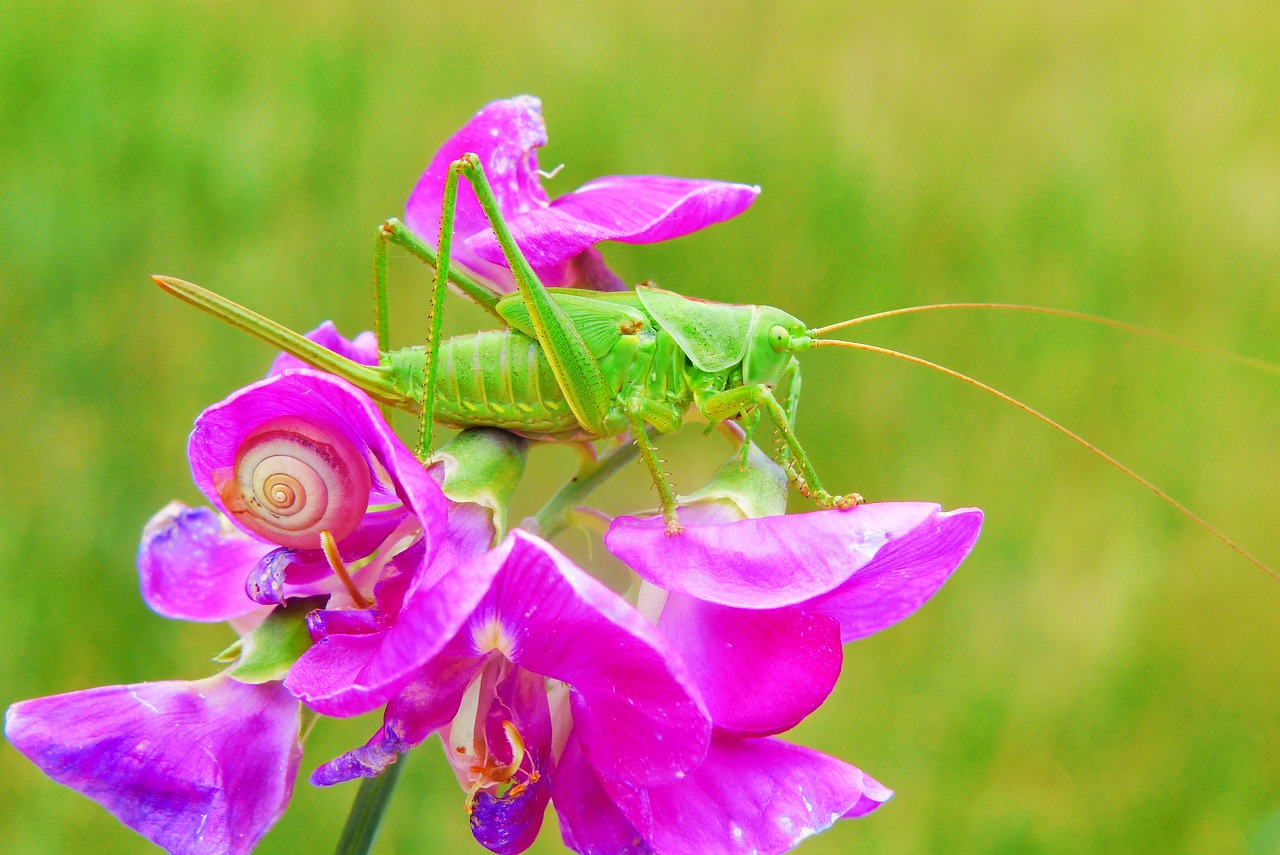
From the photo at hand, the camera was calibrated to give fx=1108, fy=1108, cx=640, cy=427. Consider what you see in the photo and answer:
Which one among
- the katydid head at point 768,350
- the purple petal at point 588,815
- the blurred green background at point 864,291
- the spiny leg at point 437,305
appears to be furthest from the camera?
the blurred green background at point 864,291

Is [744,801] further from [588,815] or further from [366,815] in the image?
[366,815]

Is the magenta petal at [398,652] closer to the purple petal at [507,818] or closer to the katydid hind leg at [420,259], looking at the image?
the purple petal at [507,818]

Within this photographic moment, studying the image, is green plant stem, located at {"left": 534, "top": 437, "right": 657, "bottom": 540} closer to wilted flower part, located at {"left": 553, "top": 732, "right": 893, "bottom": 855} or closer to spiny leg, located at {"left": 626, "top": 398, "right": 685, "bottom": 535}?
→ spiny leg, located at {"left": 626, "top": 398, "right": 685, "bottom": 535}

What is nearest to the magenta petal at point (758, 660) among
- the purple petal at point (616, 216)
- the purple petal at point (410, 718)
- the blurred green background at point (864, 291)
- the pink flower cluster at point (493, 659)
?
the pink flower cluster at point (493, 659)

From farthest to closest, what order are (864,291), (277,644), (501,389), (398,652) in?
(864,291), (501,389), (277,644), (398,652)

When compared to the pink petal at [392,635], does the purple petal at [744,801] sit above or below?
below

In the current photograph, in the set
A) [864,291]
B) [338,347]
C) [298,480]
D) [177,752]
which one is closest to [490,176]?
[338,347]

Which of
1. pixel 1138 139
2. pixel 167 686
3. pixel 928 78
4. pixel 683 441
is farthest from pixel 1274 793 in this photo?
pixel 167 686
